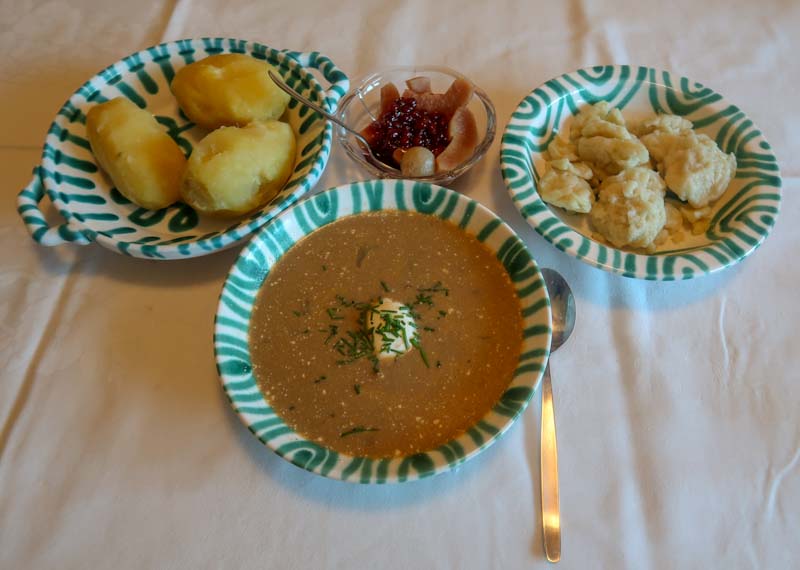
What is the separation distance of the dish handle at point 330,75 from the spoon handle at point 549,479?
0.75 metres

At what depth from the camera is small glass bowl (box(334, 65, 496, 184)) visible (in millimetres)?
1199

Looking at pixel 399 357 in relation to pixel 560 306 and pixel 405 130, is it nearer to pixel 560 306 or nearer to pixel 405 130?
pixel 560 306

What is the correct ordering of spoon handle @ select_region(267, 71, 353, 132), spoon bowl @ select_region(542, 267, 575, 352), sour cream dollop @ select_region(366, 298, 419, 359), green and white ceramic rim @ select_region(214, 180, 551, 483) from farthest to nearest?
1. spoon handle @ select_region(267, 71, 353, 132)
2. spoon bowl @ select_region(542, 267, 575, 352)
3. sour cream dollop @ select_region(366, 298, 419, 359)
4. green and white ceramic rim @ select_region(214, 180, 551, 483)

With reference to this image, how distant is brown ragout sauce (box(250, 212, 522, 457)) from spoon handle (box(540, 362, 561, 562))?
13 centimetres

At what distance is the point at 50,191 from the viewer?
111cm

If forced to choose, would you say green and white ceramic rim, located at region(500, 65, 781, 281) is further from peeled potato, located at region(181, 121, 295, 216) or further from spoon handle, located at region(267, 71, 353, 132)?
peeled potato, located at region(181, 121, 295, 216)

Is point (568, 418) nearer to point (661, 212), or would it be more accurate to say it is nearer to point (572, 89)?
point (661, 212)

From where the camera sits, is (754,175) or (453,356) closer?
(453,356)

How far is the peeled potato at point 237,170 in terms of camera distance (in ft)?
3.53

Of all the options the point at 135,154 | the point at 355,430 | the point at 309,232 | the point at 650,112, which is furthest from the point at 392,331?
the point at 650,112

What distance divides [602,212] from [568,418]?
43 centimetres

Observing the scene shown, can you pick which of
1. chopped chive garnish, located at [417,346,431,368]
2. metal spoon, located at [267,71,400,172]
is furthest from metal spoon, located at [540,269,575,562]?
metal spoon, located at [267,71,400,172]

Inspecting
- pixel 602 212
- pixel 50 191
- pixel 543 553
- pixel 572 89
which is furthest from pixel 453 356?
pixel 50 191

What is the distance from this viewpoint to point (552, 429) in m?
0.95
